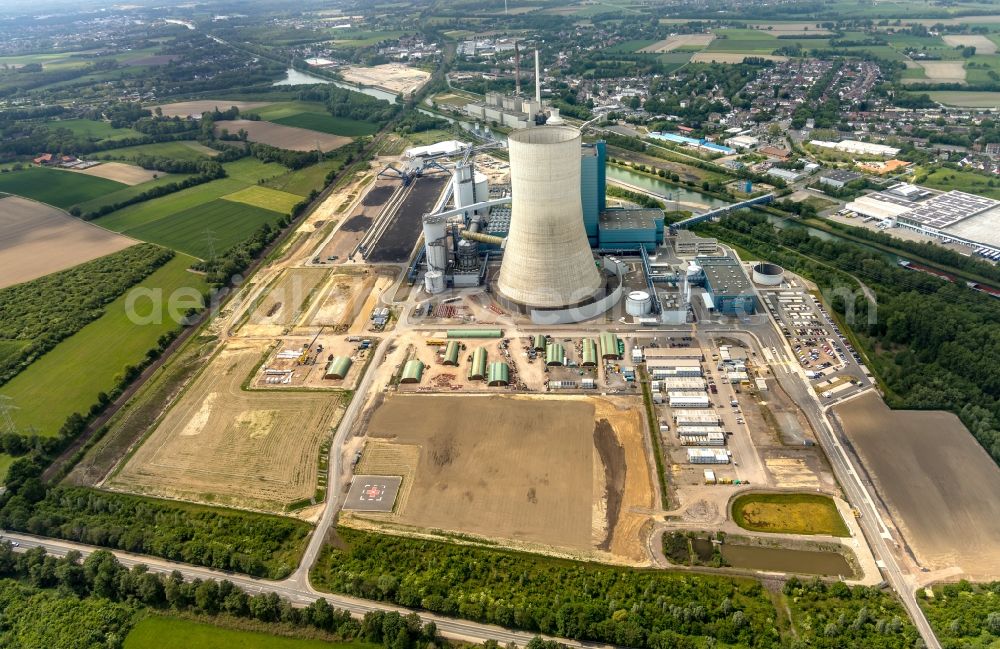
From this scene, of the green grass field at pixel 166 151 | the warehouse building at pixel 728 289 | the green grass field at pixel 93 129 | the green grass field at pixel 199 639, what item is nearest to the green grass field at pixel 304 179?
the green grass field at pixel 166 151

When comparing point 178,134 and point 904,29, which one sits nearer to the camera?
point 178,134

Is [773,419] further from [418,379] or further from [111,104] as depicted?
[111,104]

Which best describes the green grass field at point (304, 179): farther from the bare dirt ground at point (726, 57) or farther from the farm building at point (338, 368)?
the bare dirt ground at point (726, 57)

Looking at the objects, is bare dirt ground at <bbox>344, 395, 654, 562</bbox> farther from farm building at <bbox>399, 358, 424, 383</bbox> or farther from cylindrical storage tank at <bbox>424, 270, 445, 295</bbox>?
cylindrical storage tank at <bbox>424, 270, 445, 295</bbox>

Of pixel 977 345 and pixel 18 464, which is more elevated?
pixel 977 345

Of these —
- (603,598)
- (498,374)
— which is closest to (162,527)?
(498,374)

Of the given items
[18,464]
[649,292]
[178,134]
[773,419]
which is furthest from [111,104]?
[773,419]

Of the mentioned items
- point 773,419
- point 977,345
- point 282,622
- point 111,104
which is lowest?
point 282,622
